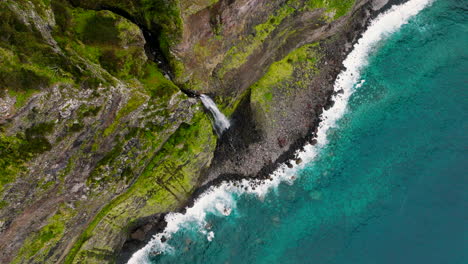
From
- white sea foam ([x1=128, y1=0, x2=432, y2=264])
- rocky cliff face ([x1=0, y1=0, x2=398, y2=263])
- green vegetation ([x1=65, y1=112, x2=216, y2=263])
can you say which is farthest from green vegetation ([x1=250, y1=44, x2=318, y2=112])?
green vegetation ([x1=65, y1=112, x2=216, y2=263])

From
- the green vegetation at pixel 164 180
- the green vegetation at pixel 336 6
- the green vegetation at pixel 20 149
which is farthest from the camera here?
the green vegetation at pixel 336 6

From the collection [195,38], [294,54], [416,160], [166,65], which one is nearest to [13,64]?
[166,65]

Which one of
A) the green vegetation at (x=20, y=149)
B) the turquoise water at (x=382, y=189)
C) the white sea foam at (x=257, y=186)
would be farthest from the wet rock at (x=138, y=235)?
the green vegetation at (x=20, y=149)

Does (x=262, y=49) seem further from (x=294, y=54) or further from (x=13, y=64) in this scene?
(x=13, y=64)

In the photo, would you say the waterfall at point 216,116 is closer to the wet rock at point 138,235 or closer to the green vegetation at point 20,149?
the wet rock at point 138,235

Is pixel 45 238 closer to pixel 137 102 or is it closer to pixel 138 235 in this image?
pixel 138 235

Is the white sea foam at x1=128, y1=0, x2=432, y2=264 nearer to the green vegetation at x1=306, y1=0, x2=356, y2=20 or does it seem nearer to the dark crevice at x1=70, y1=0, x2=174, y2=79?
the green vegetation at x1=306, y1=0, x2=356, y2=20
